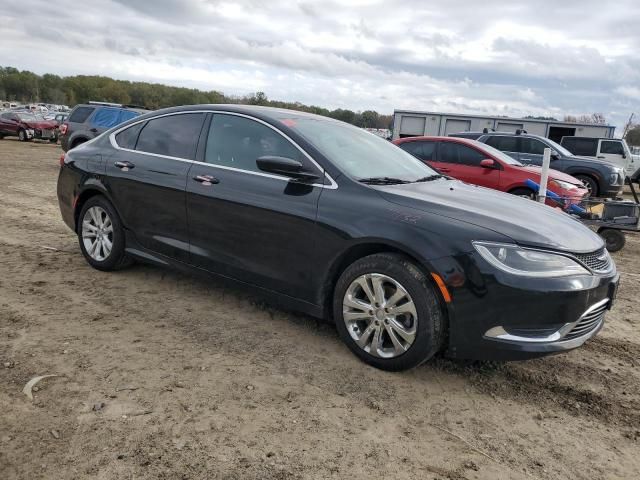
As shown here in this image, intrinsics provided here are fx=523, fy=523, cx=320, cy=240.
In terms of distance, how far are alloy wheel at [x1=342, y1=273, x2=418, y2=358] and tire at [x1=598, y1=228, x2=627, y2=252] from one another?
18.6 feet

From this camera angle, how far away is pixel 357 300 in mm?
3357

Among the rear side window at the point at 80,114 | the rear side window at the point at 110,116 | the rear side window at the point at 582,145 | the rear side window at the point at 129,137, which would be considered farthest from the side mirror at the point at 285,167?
the rear side window at the point at 582,145

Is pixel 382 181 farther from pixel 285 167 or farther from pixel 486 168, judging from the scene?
pixel 486 168

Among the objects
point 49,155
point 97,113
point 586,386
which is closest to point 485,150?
point 586,386

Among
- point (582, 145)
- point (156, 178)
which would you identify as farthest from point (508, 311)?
point (582, 145)

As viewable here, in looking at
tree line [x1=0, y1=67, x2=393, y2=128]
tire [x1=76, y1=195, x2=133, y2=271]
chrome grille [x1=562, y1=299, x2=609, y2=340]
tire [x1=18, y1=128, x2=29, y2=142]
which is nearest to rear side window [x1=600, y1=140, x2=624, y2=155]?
chrome grille [x1=562, y1=299, x2=609, y2=340]

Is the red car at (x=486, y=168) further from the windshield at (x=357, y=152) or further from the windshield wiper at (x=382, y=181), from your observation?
the windshield wiper at (x=382, y=181)

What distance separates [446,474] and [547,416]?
89cm

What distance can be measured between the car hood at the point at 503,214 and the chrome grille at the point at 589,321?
36 cm

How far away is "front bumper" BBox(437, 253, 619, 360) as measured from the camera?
292 centimetres

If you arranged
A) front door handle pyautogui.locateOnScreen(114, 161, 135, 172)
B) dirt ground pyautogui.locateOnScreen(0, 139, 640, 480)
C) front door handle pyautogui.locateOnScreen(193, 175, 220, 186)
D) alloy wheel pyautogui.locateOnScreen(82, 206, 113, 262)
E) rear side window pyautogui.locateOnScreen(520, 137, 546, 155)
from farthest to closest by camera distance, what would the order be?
rear side window pyautogui.locateOnScreen(520, 137, 546, 155)
alloy wheel pyautogui.locateOnScreen(82, 206, 113, 262)
front door handle pyautogui.locateOnScreen(114, 161, 135, 172)
front door handle pyautogui.locateOnScreen(193, 175, 220, 186)
dirt ground pyautogui.locateOnScreen(0, 139, 640, 480)

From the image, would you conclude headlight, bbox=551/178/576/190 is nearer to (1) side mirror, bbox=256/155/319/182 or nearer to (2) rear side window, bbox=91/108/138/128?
(1) side mirror, bbox=256/155/319/182

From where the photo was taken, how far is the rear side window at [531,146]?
13.2m

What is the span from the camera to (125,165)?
15.4 feet
